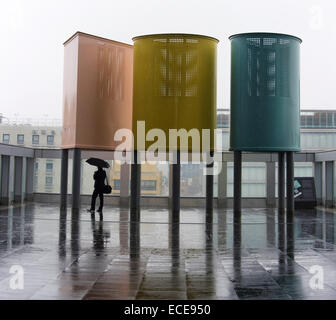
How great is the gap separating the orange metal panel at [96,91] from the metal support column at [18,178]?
383cm

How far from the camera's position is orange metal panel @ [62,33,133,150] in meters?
18.4

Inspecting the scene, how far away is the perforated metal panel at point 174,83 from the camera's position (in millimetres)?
17516

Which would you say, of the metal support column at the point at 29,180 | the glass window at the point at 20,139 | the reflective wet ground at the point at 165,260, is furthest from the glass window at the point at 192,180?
the glass window at the point at 20,139

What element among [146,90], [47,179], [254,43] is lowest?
[47,179]

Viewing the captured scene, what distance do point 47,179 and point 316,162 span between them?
12419 millimetres

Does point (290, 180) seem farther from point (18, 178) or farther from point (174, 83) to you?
point (18, 178)

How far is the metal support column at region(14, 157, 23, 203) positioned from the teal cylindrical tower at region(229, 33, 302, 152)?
9.79 meters

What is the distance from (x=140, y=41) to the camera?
1791 cm

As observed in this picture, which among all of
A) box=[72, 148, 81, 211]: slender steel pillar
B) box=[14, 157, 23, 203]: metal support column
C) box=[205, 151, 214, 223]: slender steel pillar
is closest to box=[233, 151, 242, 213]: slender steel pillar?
box=[205, 151, 214, 223]: slender steel pillar

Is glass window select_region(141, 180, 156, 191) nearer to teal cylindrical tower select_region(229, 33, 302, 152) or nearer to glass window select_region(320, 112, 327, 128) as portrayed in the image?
teal cylindrical tower select_region(229, 33, 302, 152)

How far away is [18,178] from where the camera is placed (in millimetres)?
22250

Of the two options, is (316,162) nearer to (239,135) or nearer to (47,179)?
(239,135)
